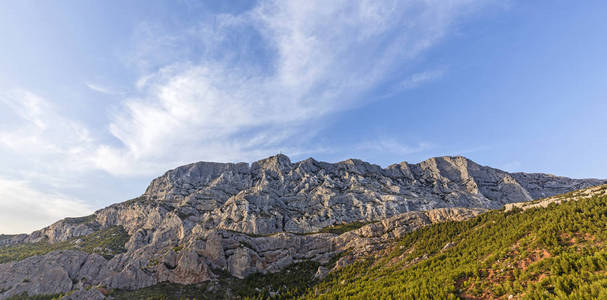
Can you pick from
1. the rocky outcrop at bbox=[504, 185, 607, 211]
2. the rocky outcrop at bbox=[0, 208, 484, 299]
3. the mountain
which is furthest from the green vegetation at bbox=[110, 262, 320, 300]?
the rocky outcrop at bbox=[504, 185, 607, 211]

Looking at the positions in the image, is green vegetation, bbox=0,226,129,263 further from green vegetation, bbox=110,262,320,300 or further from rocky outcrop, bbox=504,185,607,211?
rocky outcrop, bbox=504,185,607,211

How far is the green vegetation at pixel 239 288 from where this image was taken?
68.9 meters

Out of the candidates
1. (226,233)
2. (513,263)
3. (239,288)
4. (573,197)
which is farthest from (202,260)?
(573,197)

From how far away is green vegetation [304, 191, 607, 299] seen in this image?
81.3ft

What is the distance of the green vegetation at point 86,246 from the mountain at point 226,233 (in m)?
0.63

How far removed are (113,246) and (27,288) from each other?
1898 inches

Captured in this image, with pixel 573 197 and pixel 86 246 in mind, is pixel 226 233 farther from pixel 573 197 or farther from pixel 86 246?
pixel 573 197

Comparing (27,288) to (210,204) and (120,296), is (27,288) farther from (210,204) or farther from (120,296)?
(210,204)

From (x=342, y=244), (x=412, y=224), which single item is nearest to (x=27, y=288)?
(x=342, y=244)

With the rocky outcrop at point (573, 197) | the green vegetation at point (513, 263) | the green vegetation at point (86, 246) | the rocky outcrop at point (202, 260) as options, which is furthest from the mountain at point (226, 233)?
the green vegetation at point (513, 263)

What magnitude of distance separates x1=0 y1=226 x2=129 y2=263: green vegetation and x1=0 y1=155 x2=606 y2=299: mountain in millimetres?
630

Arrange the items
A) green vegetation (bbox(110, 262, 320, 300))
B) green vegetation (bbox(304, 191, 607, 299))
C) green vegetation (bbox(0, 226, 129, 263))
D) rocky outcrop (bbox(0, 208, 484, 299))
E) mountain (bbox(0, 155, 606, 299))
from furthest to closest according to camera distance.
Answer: green vegetation (bbox(0, 226, 129, 263)), mountain (bbox(0, 155, 606, 299)), rocky outcrop (bbox(0, 208, 484, 299)), green vegetation (bbox(110, 262, 320, 300)), green vegetation (bbox(304, 191, 607, 299))

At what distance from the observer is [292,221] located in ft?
492

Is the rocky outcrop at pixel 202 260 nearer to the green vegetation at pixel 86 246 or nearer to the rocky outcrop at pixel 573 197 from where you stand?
the rocky outcrop at pixel 573 197
